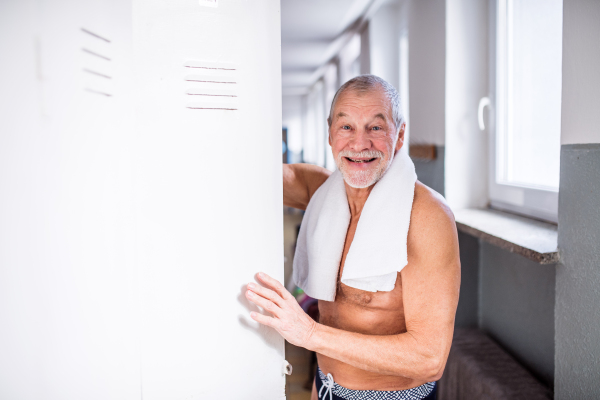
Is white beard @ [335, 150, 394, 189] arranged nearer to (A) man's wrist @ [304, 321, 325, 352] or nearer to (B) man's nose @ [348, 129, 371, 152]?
(B) man's nose @ [348, 129, 371, 152]

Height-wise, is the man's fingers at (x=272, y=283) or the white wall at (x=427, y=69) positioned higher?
the white wall at (x=427, y=69)

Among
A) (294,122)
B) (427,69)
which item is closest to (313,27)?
(427,69)

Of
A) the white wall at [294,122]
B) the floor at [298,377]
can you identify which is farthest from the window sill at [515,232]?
the white wall at [294,122]

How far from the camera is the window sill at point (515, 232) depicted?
1.05 m

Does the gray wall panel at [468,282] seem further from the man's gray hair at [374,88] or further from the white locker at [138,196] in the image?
the white locker at [138,196]

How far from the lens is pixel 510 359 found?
1451 mm

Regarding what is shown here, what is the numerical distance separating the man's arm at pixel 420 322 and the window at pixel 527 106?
66cm

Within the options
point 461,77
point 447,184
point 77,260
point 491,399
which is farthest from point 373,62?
point 77,260

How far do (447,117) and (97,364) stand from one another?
169 cm

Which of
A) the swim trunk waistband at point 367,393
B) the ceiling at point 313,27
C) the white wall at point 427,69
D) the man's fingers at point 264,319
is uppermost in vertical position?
the ceiling at point 313,27

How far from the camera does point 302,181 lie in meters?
1.36

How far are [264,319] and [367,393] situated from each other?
1.76ft

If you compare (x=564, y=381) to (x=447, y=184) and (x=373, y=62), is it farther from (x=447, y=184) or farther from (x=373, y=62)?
(x=373, y=62)

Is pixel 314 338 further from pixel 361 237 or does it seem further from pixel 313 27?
pixel 313 27
